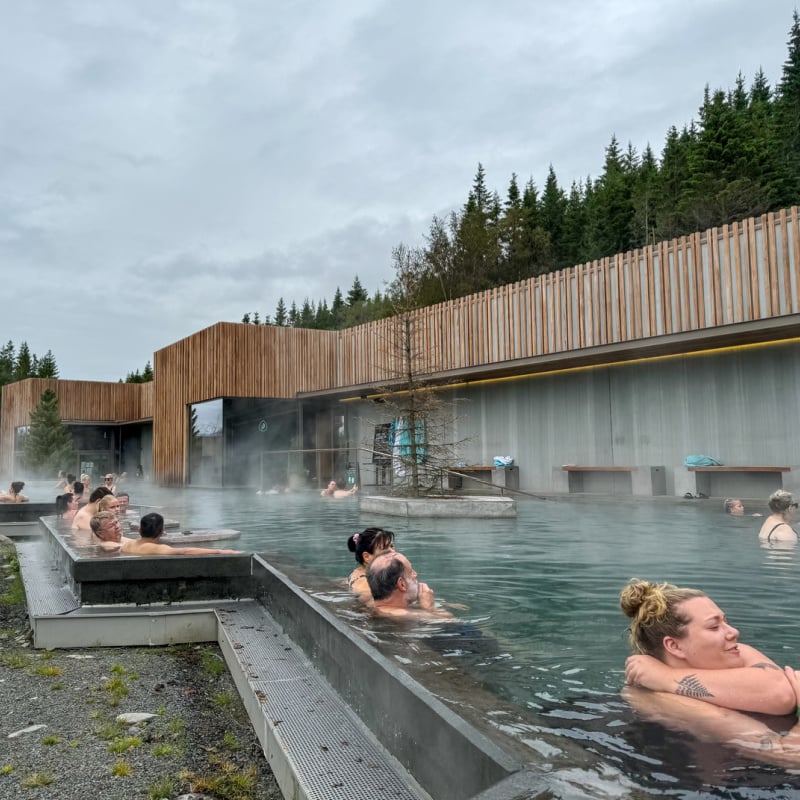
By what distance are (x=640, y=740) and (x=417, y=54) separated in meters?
15.1

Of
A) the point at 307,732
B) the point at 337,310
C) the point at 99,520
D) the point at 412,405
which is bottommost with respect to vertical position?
the point at 307,732

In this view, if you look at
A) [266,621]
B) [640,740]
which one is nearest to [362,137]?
[266,621]

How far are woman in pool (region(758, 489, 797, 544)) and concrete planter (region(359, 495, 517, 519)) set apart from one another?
391 cm

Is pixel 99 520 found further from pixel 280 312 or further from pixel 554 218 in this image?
pixel 280 312

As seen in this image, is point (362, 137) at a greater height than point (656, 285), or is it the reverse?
point (362, 137)

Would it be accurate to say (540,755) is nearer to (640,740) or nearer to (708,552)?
(640,740)

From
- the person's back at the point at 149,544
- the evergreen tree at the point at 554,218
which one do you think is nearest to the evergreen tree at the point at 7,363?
the evergreen tree at the point at 554,218

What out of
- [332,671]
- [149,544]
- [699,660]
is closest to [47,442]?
[149,544]

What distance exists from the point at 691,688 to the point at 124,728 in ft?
7.52

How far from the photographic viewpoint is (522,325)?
15.5m

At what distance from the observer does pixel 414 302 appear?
13867mm

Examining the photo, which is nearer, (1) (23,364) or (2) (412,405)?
(2) (412,405)

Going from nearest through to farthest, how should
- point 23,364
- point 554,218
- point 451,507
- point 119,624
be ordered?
point 119,624, point 451,507, point 554,218, point 23,364

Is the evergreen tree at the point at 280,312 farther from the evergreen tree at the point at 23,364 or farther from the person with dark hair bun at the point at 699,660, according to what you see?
the person with dark hair bun at the point at 699,660
